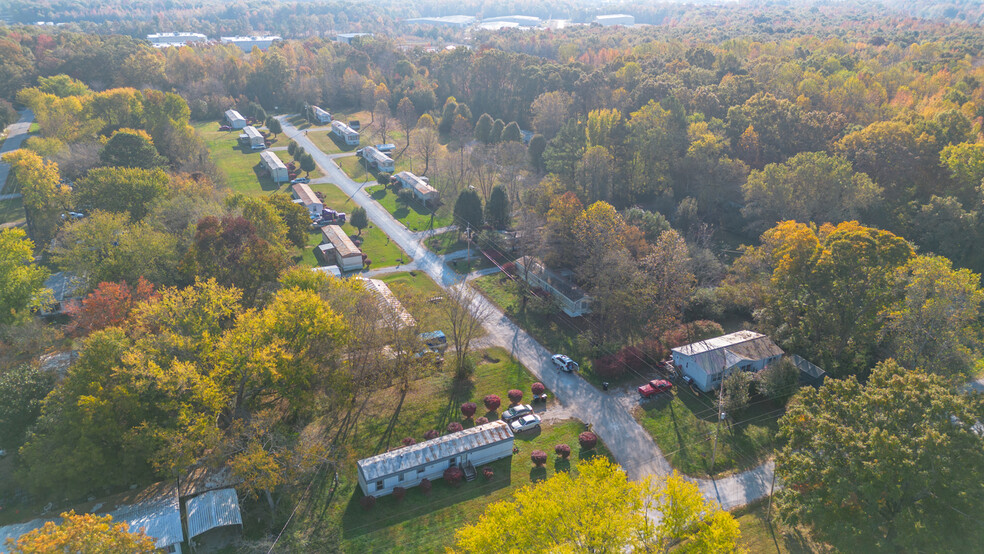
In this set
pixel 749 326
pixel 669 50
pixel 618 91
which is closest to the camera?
pixel 749 326

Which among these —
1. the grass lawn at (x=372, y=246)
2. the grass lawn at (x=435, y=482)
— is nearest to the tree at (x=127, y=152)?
the grass lawn at (x=372, y=246)

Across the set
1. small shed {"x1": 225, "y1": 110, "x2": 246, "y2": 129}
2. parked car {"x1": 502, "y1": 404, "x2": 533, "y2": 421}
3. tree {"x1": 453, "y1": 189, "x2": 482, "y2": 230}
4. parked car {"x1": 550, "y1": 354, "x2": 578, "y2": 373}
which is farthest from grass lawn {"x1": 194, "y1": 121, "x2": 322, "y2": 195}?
parked car {"x1": 502, "y1": 404, "x2": 533, "y2": 421}

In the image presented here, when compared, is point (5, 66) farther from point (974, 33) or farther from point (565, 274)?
point (974, 33)

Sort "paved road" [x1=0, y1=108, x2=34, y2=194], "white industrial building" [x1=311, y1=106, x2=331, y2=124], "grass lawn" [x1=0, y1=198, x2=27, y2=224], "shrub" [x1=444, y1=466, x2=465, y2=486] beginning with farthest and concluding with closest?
"white industrial building" [x1=311, y1=106, x2=331, y2=124], "paved road" [x1=0, y1=108, x2=34, y2=194], "grass lawn" [x1=0, y1=198, x2=27, y2=224], "shrub" [x1=444, y1=466, x2=465, y2=486]

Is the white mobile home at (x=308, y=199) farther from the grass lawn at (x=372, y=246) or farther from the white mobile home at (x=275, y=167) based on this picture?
the white mobile home at (x=275, y=167)

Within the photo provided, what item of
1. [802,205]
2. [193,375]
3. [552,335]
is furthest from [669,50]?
[193,375]

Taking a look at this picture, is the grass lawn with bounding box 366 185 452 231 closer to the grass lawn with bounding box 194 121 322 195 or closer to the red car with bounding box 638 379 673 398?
the grass lawn with bounding box 194 121 322 195
